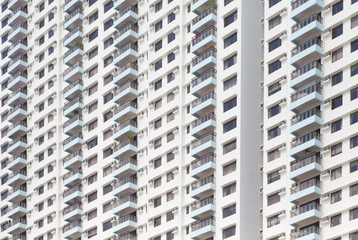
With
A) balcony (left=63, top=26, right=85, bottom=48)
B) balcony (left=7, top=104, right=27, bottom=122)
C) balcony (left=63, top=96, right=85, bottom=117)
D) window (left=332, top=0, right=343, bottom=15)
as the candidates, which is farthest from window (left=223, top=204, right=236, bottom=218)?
balcony (left=7, top=104, right=27, bottom=122)

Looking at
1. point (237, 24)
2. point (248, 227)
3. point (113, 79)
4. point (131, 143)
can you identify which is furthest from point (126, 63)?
point (248, 227)

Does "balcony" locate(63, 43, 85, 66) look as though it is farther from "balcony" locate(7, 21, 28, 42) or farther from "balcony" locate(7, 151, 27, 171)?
"balcony" locate(7, 151, 27, 171)

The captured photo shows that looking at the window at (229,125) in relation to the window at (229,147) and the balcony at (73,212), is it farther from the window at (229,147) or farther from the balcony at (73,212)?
the balcony at (73,212)

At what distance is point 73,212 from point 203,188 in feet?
70.2

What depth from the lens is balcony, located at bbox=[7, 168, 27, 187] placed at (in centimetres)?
12462

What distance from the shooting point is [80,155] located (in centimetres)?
11500

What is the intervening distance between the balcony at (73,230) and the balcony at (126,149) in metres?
9.40

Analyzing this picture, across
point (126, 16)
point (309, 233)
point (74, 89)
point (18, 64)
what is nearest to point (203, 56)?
point (126, 16)

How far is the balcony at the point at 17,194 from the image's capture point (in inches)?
4882

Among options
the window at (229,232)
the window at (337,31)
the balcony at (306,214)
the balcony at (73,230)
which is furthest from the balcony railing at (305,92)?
the balcony at (73,230)

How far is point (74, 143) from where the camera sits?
115125 mm

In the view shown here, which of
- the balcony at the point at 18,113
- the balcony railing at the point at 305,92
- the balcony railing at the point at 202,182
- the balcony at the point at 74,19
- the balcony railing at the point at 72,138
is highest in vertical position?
the balcony at the point at 74,19

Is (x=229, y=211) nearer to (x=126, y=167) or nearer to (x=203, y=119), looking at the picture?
(x=203, y=119)

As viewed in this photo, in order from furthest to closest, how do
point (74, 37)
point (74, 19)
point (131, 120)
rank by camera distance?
point (74, 19) → point (74, 37) → point (131, 120)
